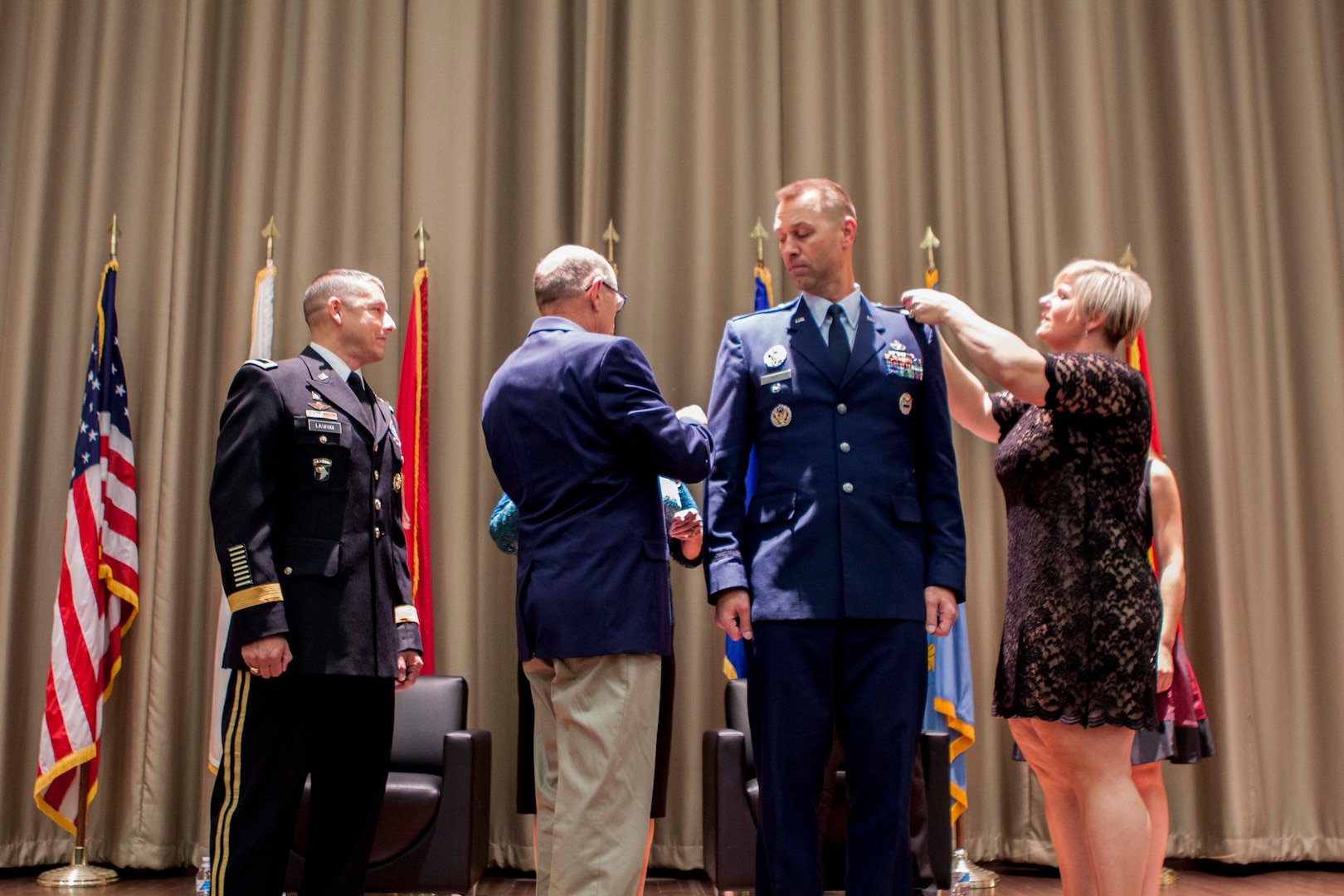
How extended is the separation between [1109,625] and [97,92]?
15.1 feet

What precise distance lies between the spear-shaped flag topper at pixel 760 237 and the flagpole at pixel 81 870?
124 inches

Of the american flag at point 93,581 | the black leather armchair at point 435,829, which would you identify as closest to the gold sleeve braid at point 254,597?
the black leather armchair at point 435,829

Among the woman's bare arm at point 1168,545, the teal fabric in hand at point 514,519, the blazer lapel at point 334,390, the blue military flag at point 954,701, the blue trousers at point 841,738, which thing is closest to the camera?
the blue trousers at point 841,738

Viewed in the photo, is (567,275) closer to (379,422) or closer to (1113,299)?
(379,422)

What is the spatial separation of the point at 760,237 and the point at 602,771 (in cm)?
305

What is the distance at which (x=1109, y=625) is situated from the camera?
6.93ft

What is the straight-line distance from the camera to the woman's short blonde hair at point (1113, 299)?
91.4 inches

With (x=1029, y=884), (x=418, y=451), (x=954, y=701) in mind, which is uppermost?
(x=418, y=451)

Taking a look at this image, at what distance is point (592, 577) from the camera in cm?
206

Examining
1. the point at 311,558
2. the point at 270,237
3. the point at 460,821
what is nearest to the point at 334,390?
the point at 311,558

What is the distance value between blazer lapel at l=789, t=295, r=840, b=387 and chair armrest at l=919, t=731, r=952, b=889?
1649mm

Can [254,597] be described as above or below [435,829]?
above

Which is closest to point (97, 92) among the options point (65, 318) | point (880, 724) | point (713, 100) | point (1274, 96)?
point (65, 318)

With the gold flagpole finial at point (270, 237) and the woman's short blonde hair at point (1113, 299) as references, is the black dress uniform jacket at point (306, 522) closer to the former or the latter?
the woman's short blonde hair at point (1113, 299)
